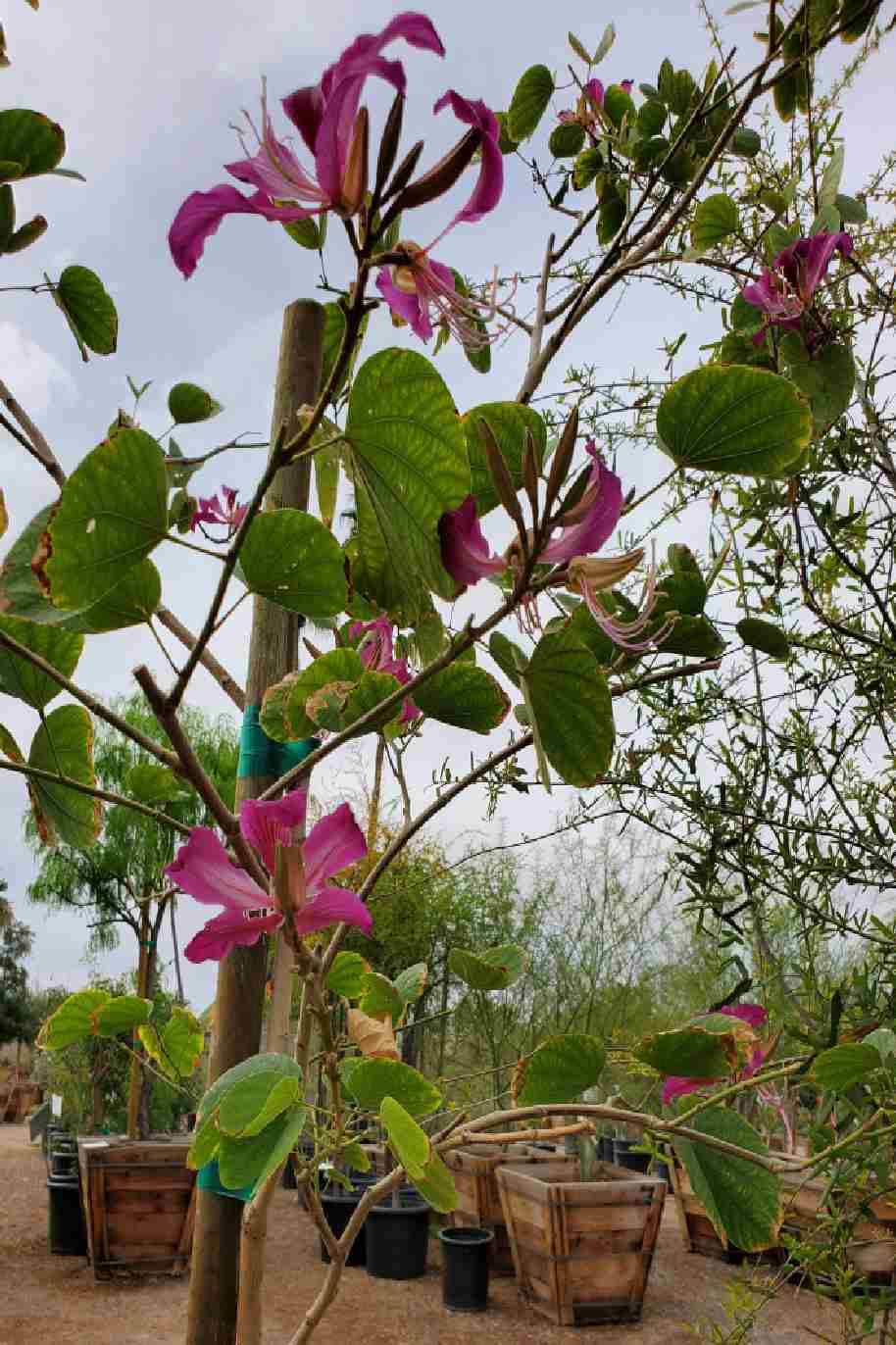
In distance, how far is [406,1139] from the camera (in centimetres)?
39

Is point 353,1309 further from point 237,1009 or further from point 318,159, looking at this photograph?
point 318,159

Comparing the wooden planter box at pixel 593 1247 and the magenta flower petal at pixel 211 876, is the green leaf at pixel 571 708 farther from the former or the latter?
the wooden planter box at pixel 593 1247

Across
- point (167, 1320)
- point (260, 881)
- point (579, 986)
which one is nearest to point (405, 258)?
point (260, 881)

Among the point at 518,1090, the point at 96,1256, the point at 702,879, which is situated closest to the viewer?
the point at 518,1090

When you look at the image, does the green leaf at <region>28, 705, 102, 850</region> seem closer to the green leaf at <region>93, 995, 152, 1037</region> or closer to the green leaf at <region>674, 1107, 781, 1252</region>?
the green leaf at <region>93, 995, 152, 1037</region>

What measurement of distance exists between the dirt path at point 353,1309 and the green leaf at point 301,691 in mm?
2461

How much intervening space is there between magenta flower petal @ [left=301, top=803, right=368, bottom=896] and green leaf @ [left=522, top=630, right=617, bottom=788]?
8cm

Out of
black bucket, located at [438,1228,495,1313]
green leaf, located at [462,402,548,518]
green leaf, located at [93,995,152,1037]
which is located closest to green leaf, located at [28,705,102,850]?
green leaf, located at [93,995,152,1037]

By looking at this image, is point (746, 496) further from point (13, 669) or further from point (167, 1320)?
point (167, 1320)

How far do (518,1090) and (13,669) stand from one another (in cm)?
32

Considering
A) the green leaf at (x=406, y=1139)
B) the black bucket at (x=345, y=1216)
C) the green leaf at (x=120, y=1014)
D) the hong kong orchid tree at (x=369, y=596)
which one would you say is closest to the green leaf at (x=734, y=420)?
the hong kong orchid tree at (x=369, y=596)

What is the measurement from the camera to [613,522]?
0.33m

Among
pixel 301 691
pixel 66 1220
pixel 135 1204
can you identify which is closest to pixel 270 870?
pixel 301 691

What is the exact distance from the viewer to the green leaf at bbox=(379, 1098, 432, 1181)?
15.0 inches
